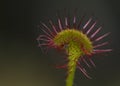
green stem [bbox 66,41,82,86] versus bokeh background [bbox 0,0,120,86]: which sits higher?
bokeh background [bbox 0,0,120,86]

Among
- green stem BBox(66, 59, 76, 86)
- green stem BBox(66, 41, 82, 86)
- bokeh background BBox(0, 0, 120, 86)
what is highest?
bokeh background BBox(0, 0, 120, 86)

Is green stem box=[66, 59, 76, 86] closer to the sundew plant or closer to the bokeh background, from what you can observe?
the sundew plant

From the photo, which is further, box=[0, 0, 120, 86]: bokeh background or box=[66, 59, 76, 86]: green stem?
box=[0, 0, 120, 86]: bokeh background

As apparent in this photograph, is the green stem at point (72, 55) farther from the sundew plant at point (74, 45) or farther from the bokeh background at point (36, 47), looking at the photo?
the bokeh background at point (36, 47)

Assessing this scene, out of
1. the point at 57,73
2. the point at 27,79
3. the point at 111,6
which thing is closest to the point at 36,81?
the point at 27,79

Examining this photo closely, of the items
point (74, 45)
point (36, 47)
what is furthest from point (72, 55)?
point (36, 47)

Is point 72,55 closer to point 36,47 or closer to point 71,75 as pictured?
point 71,75

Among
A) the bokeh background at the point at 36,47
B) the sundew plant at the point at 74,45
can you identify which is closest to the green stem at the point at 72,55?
the sundew plant at the point at 74,45

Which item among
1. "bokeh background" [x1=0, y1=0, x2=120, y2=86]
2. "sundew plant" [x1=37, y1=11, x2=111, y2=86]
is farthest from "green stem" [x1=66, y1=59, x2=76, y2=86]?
"bokeh background" [x1=0, y1=0, x2=120, y2=86]
